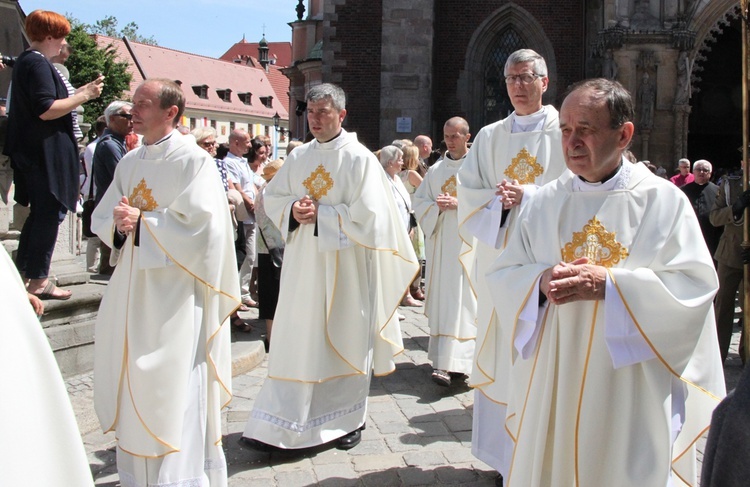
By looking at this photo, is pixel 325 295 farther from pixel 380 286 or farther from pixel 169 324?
pixel 169 324

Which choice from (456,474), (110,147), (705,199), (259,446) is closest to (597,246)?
(456,474)

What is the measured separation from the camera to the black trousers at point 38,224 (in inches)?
209

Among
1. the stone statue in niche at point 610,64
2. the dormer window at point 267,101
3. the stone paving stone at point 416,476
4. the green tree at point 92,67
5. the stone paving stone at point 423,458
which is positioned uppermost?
the dormer window at point 267,101

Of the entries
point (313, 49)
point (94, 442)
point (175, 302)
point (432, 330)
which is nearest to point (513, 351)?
point (175, 302)

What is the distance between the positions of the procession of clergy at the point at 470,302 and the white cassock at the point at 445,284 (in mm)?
27

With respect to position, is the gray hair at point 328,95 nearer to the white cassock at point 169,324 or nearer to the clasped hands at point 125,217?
the white cassock at point 169,324

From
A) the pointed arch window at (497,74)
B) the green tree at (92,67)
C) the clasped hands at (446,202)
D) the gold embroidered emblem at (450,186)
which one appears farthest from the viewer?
the green tree at (92,67)

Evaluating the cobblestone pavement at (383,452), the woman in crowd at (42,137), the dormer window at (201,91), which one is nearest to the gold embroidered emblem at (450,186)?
the cobblestone pavement at (383,452)

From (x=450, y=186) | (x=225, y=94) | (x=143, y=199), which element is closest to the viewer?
(x=143, y=199)

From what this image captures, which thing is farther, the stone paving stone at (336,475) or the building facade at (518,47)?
the building facade at (518,47)

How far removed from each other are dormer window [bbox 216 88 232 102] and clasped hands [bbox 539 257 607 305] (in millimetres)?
69355

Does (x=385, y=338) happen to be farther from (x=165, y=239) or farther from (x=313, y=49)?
(x=313, y=49)

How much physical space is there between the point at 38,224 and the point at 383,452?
2693 millimetres

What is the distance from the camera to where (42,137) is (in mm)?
5266
